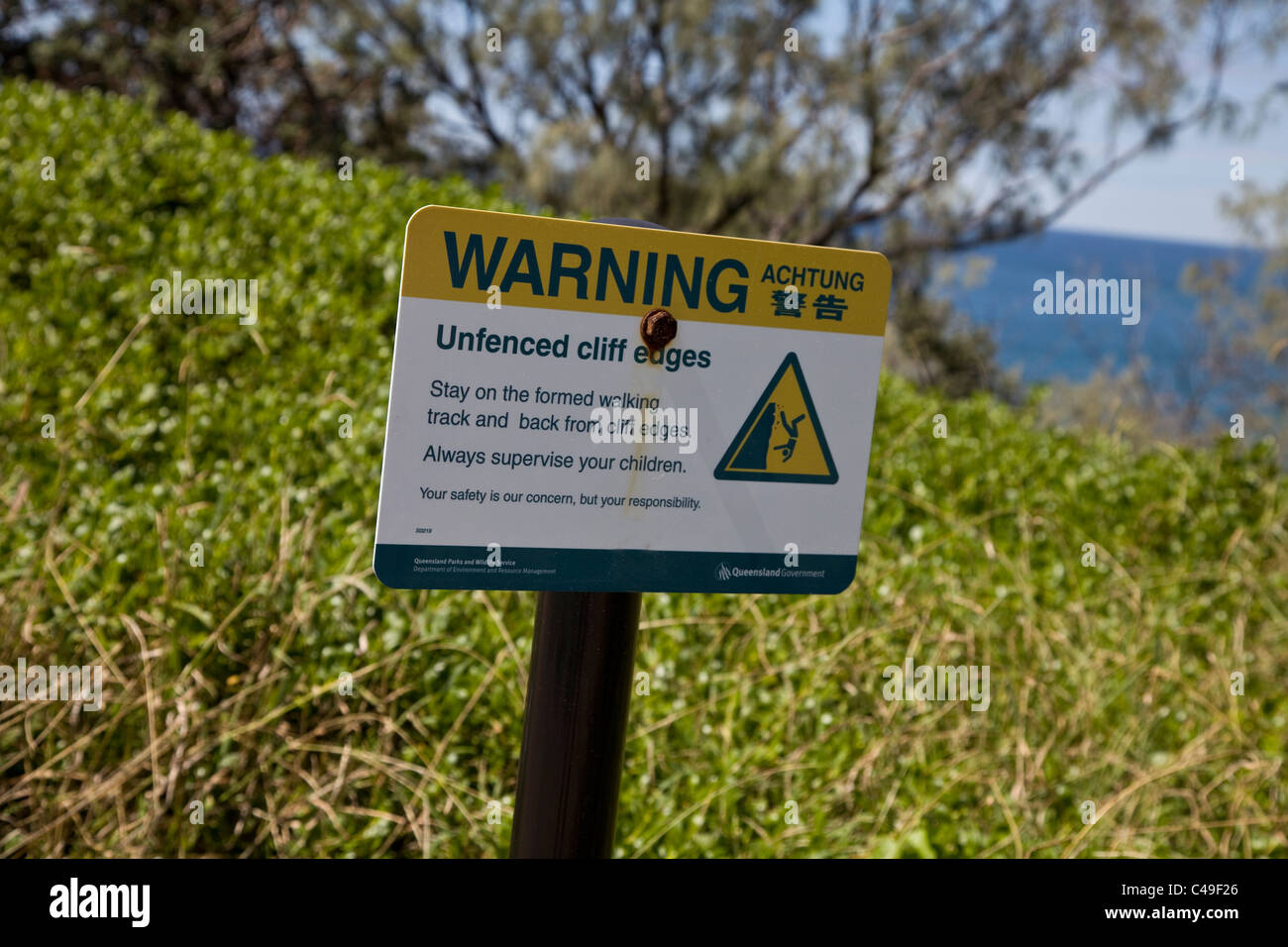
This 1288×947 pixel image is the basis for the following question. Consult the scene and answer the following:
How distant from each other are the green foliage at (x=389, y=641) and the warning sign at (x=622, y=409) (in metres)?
1.20

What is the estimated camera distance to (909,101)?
10430 millimetres

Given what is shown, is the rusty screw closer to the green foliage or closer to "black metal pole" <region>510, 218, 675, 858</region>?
"black metal pole" <region>510, 218, 675, 858</region>

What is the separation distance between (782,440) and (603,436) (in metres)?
0.26

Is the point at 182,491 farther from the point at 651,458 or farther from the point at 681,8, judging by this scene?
the point at 681,8

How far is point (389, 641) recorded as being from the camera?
2797 millimetres

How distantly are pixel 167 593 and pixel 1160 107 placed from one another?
9763 millimetres

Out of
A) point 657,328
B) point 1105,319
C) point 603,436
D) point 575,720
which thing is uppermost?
point 1105,319

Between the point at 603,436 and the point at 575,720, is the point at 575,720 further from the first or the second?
the point at 603,436

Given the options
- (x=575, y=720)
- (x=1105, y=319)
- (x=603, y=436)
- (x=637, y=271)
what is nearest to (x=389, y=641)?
(x=575, y=720)

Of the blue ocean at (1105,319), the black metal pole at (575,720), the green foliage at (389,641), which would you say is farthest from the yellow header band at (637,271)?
the blue ocean at (1105,319)

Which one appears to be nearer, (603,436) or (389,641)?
(603,436)

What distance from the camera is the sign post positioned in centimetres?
141

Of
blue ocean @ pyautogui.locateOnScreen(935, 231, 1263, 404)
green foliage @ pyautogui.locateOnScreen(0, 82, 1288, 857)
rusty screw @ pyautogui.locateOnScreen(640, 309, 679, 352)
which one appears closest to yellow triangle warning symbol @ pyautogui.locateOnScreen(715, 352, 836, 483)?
rusty screw @ pyautogui.locateOnScreen(640, 309, 679, 352)
